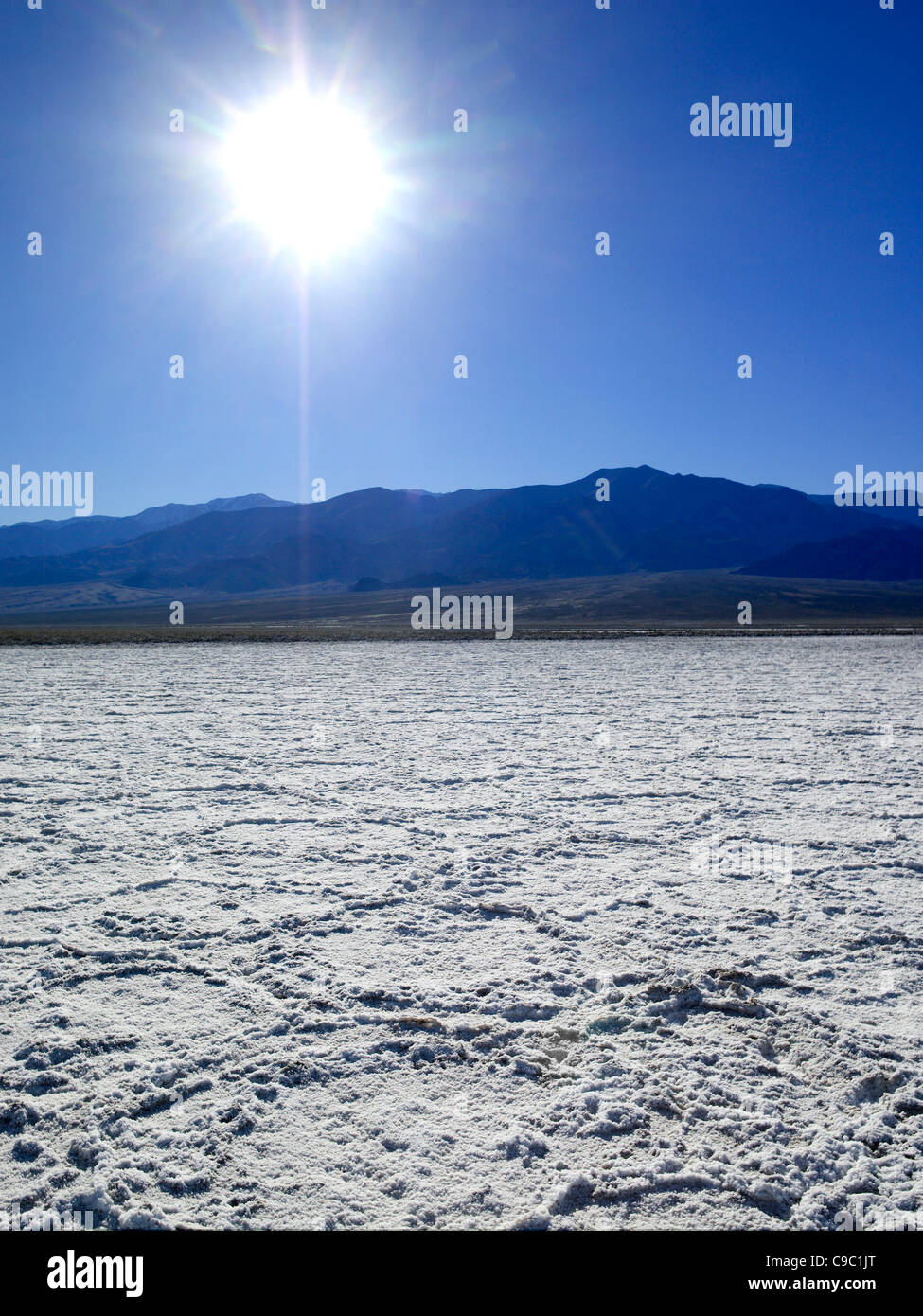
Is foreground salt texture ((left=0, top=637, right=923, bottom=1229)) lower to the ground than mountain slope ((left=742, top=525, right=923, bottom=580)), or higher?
lower

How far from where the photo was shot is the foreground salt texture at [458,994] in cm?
235

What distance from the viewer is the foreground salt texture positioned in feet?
7.70

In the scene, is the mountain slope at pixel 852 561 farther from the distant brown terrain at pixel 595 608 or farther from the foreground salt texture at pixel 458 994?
the foreground salt texture at pixel 458 994

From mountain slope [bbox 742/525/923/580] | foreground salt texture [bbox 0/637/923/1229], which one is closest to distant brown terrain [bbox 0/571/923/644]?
mountain slope [bbox 742/525/923/580]

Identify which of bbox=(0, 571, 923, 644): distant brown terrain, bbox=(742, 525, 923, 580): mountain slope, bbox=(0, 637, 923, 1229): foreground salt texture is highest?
bbox=(742, 525, 923, 580): mountain slope

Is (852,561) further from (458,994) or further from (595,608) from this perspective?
(458,994)

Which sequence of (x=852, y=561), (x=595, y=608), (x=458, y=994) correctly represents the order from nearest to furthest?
(x=458, y=994)
(x=595, y=608)
(x=852, y=561)

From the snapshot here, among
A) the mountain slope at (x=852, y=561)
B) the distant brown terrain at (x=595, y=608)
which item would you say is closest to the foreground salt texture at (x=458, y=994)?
the distant brown terrain at (x=595, y=608)

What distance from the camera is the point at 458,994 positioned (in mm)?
3396

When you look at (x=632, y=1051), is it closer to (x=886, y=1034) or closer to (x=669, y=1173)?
(x=669, y=1173)

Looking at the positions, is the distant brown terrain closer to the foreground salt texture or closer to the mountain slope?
the mountain slope

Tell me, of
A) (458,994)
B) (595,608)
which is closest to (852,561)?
(595,608)
